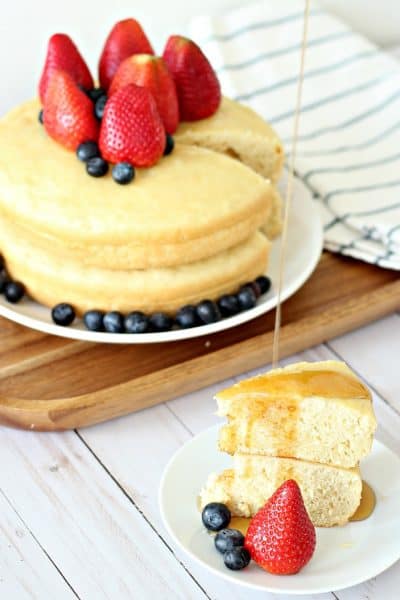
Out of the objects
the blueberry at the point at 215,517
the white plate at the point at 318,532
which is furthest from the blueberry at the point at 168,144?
the blueberry at the point at 215,517

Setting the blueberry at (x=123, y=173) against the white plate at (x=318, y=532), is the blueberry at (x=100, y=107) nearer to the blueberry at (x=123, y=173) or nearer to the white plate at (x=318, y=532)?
the blueberry at (x=123, y=173)

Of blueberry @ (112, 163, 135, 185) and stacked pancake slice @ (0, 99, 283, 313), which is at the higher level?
blueberry @ (112, 163, 135, 185)

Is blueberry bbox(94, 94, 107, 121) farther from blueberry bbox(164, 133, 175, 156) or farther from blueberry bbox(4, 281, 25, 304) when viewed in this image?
blueberry bbox(4, 281, 25, 304)

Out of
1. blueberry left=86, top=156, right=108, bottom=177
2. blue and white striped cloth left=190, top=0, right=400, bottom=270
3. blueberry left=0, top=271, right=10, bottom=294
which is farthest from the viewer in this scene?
blue and white striped cloth left=190, top=0, right=400, bottom=270

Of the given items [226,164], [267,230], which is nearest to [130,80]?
[226,164]

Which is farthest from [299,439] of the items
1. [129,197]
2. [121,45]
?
[121,45]

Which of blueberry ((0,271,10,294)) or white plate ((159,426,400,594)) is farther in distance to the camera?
blueberry ((0,271,10,294))

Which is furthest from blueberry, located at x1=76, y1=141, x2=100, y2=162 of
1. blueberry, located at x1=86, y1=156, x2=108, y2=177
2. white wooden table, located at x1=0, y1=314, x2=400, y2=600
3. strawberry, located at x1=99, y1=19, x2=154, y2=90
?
white wooden table, located at x1=0, y1=314, x2=400, y2=600
